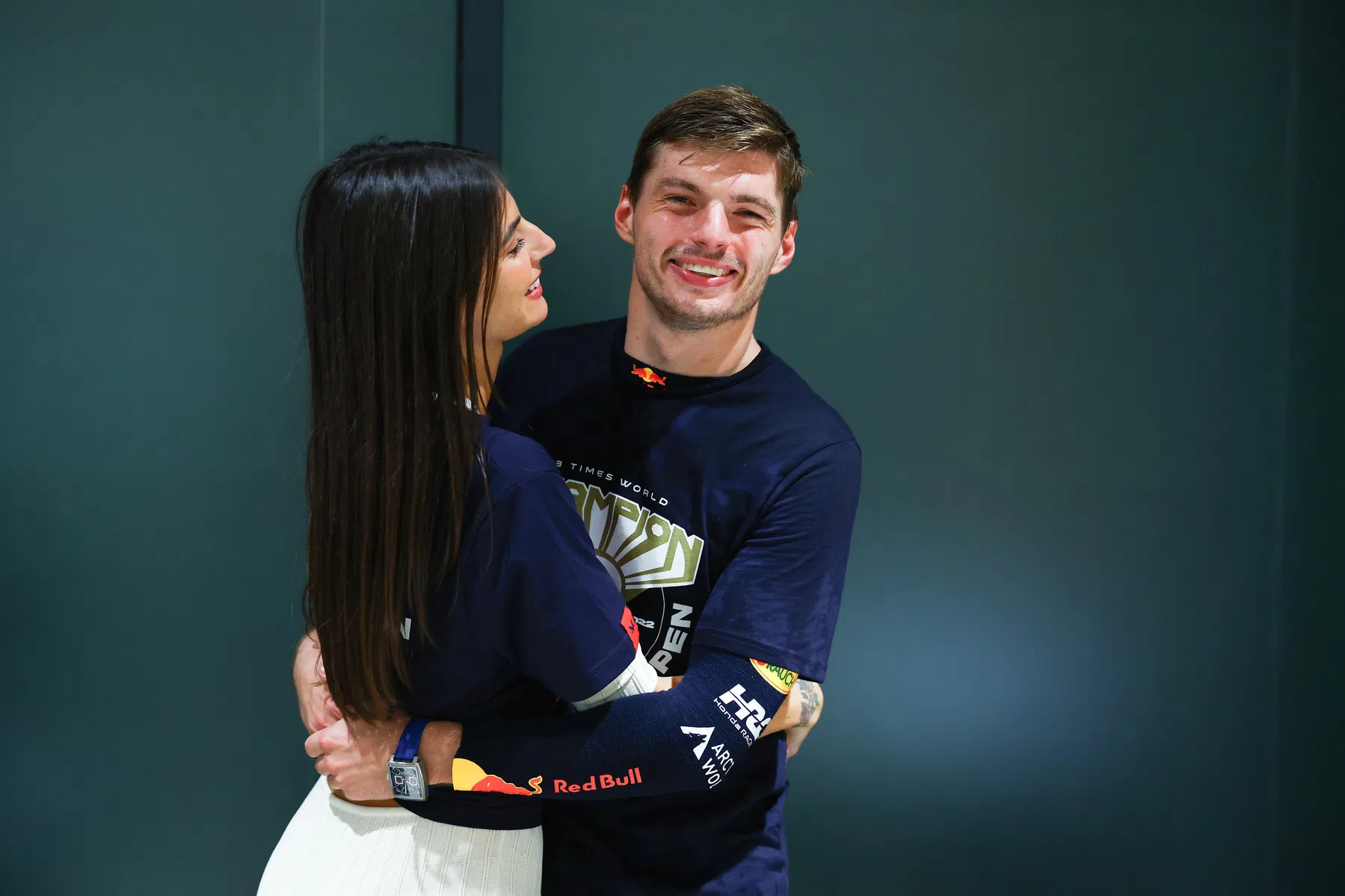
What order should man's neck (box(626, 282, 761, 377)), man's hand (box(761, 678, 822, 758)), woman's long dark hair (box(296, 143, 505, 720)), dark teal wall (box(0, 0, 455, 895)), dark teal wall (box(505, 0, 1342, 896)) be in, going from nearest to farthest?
woman's long dark hair (box(296, 143, 505, 720))
man's hand (box(761, 678, 822, 758))
man's neck (box(626, 282, 761, 377))
dark teal wall (box(0, 0, 455, 895))
dark teal wall (box(505, 0, 1342, 896))

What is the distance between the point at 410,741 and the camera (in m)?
1.34

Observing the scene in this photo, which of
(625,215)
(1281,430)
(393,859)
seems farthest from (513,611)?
(1281,430)

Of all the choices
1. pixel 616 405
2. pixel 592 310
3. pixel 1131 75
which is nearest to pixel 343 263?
pixel 616 405

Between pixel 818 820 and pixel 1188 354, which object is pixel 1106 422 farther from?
pixel 818 820

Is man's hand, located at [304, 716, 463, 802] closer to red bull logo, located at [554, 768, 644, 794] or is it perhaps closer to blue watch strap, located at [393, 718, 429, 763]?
blue watch strap, located at [393, 718, 429, 763]

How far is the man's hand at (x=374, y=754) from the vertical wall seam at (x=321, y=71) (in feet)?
4.24

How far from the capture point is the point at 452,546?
1265 millimetres

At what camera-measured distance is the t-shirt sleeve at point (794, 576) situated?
1.50 metres

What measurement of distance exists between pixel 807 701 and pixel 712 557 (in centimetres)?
31

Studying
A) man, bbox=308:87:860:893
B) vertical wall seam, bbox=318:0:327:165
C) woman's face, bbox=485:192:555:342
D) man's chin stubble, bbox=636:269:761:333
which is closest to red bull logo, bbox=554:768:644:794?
man, bbox=308:87:860:893

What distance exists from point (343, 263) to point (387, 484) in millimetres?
290

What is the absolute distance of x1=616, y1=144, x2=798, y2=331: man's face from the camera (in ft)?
5.48

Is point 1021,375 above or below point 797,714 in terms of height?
above

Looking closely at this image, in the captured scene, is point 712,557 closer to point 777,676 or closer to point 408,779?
point 777,676
